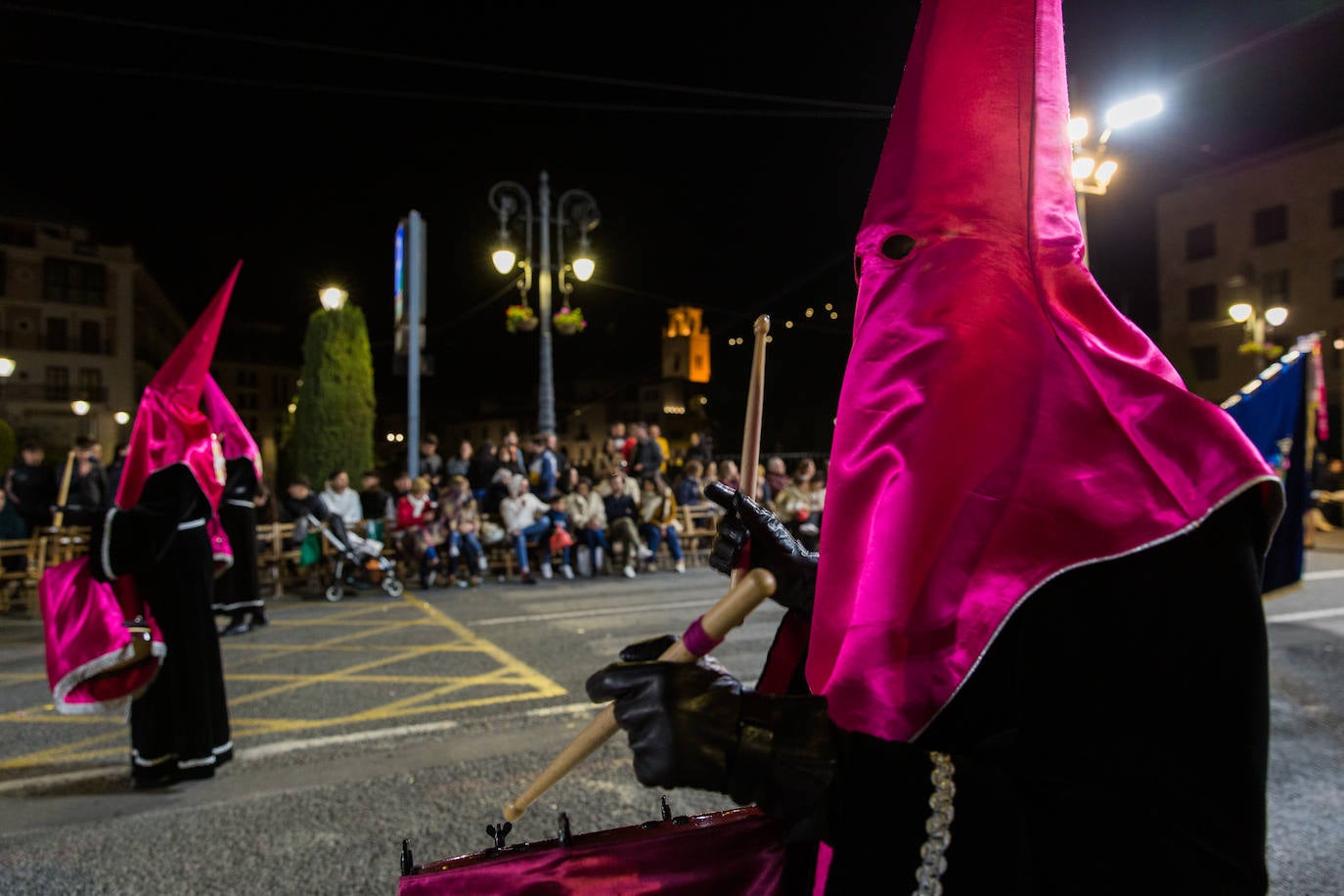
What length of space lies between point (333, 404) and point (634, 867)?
51.5 feet

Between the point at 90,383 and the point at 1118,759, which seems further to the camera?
the point at 90,383

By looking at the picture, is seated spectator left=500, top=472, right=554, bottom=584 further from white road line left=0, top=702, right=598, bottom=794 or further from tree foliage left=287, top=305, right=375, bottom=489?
white road line left=0, top=702, right=598, bottom=794

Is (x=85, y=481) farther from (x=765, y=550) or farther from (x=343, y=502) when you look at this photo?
(x=765, y=550)

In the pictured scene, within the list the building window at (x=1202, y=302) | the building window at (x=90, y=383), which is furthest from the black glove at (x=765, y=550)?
the building window at (x=90, y=383)

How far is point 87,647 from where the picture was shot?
167 inches

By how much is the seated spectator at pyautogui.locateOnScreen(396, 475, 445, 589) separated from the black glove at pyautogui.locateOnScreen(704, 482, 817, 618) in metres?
11.1

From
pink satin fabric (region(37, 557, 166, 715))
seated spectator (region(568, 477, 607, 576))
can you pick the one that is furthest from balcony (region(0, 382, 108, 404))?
pink satin fabric (region(37, 557, 166, 715))

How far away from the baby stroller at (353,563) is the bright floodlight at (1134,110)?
9.87 m

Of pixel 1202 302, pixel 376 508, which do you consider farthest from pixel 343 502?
pixel 1202 302

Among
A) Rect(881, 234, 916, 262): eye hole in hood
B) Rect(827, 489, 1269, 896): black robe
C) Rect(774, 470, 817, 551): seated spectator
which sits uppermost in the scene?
Rect(881, 234, 916, 262): eye hole in hood

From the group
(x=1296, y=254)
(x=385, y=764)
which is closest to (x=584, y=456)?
(x=1296, y=254)

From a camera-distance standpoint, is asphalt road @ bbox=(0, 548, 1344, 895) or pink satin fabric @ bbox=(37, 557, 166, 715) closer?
asphalt road @ bbox=(0, 548, 1344, 895)

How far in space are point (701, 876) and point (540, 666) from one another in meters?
5.82

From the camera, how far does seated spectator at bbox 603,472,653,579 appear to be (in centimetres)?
1361
